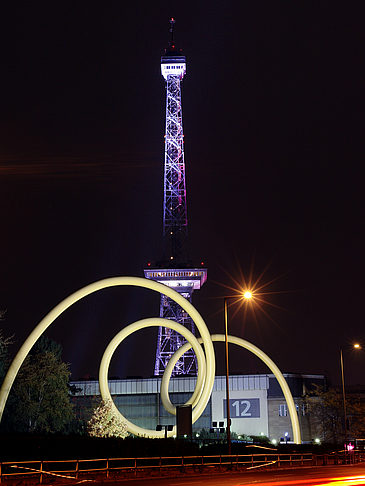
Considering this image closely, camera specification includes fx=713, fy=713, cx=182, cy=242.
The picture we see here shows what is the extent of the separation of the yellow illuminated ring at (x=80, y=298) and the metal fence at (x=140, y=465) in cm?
684

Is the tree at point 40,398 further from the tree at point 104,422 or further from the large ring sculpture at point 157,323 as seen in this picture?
the large ring sculpture at point 157,323

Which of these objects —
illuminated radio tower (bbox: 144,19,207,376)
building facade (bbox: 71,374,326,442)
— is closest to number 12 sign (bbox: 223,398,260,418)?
building facade (bbox: 71,374,326,442)

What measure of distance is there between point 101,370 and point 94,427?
3881 millimetres

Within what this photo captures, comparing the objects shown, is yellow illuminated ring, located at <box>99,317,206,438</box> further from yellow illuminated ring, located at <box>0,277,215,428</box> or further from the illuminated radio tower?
the illuminated radio tower

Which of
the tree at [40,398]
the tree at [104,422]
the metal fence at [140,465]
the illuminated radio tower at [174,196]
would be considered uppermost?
the illuminated radio tower at [174,196]

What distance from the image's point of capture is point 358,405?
78250mm

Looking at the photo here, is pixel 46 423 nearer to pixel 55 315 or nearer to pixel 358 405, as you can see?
pixel 55 315

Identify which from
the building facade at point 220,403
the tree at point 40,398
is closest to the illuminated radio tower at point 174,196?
the building facade at point 220,403

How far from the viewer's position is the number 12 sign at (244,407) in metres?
88.2

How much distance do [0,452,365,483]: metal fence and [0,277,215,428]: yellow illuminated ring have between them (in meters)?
6.84

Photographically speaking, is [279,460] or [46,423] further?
[46,423]

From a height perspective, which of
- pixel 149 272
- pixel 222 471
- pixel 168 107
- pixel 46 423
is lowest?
pixel 222 471

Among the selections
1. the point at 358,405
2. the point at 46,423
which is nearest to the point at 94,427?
the point at 46,423

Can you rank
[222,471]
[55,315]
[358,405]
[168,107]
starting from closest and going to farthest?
[222,471] → [55,315] → [358,405] → [168,107]
